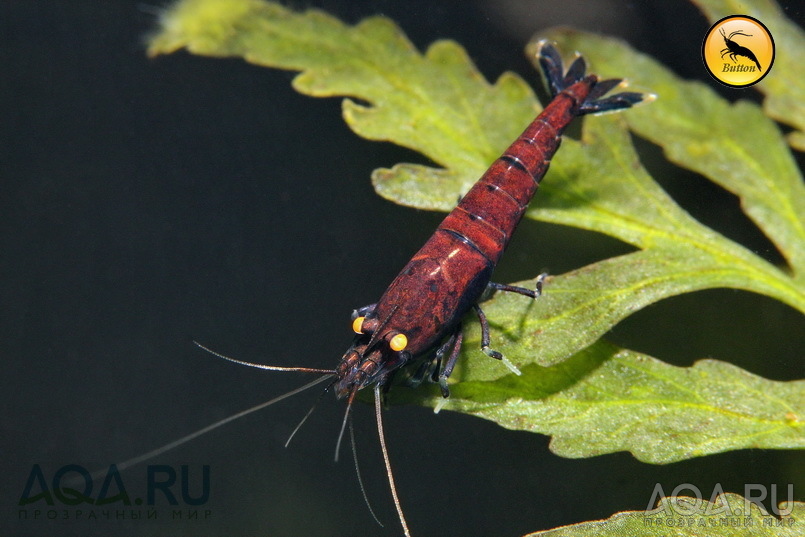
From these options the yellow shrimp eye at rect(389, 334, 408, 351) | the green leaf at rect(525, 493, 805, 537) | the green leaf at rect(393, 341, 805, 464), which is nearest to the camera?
the green leaf at rect(525, 493, 805, 537)

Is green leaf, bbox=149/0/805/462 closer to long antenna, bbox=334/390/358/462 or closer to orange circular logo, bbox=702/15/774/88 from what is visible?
long antenna, bbox=334/390/358/462

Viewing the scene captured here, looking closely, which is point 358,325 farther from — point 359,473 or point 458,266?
point 359,473

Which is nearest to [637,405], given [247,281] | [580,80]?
[580,80]

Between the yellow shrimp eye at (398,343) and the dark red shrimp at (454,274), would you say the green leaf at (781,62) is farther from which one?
the yellow shrimp eye at (398,343)

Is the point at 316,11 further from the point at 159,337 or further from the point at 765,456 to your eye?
the point at 765,456

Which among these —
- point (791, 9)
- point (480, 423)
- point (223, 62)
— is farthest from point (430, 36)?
point (480, 423)

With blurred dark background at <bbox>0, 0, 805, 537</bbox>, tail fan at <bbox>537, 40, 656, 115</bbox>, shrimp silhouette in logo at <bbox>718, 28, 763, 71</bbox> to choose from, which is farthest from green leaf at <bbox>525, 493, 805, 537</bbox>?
shrimp silhouette in logo at <bbox>718, 28, 763, 71</bbox>
